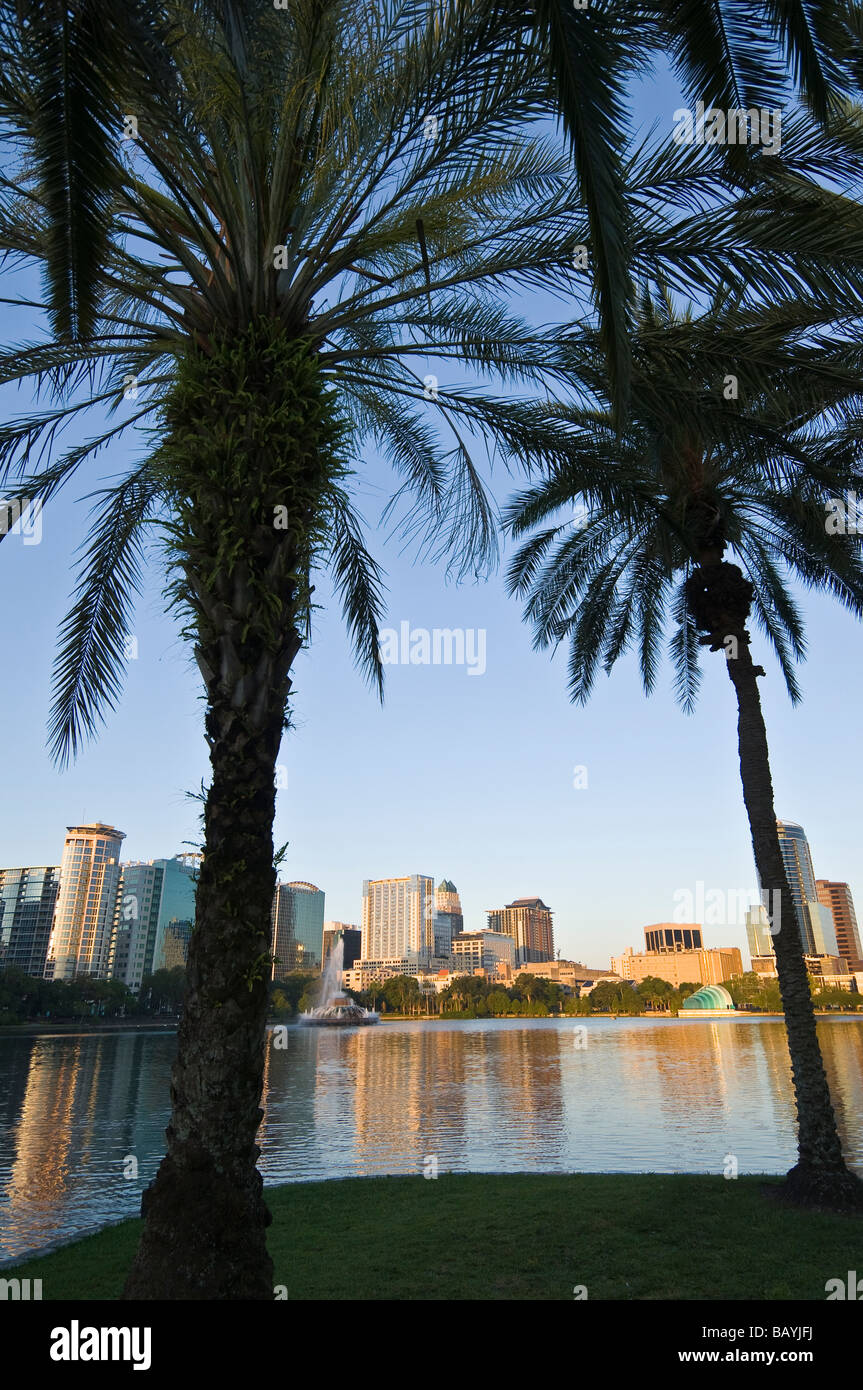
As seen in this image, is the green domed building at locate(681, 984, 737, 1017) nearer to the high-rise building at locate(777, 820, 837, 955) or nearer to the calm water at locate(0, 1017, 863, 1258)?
the high-rise building at locate(777, 820, 837, 955)

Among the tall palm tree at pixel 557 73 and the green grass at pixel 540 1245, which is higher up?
the tall palm tree at pixel 557 73

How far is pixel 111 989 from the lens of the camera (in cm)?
8319

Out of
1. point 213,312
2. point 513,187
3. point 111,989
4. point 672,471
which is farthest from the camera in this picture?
point 111,989

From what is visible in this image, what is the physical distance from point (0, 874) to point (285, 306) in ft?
397

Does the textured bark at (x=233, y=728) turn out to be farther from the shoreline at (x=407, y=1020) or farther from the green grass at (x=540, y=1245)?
the shoreline at (x=407, y=1020)

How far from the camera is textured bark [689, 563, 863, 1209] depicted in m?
9.57

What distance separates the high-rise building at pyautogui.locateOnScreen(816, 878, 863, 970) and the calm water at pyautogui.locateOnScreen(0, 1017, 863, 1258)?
13064 cm

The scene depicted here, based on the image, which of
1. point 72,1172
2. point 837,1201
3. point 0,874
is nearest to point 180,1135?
point 837,1201

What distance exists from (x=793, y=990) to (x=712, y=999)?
120317 millimetres

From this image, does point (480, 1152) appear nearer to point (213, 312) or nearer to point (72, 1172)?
point (72, 1172)

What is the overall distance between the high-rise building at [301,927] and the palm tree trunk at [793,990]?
107 m

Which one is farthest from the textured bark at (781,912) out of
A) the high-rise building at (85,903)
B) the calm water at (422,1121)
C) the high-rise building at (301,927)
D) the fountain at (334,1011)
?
the high-rise building at (85,903)

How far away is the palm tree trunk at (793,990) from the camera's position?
9547mm

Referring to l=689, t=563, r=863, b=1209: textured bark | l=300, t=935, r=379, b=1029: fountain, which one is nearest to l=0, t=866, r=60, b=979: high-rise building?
l=300, t=935, r=379, b=1029: fountain
